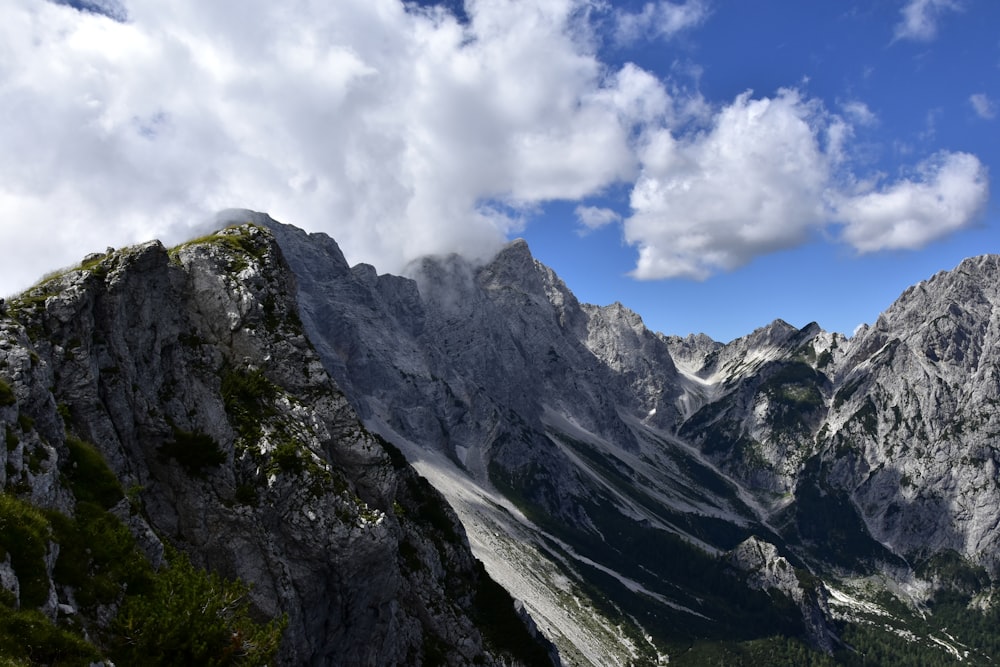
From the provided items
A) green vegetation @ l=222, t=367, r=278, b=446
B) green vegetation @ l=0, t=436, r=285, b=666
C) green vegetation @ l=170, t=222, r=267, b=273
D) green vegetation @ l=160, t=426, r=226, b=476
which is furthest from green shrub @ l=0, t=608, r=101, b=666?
green vegetation @ l=170, t=222, r=267, b=273

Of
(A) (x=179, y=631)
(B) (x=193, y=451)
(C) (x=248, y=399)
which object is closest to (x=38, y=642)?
(A) (x=179, y=631)

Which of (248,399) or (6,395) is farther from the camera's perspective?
(248,399)

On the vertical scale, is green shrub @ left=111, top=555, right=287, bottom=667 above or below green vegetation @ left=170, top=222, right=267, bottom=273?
below

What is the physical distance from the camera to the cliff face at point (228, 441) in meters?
35.5

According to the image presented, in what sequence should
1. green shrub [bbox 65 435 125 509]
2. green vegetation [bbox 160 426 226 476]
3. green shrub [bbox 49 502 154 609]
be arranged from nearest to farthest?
green shrub [bbox 49 502 154 609], green shrub [bbox 65 435 125 509], green vegetation [bbox 160 426 226 476]

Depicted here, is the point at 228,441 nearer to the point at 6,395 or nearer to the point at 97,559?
the point at 6,395

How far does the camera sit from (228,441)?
152 feet

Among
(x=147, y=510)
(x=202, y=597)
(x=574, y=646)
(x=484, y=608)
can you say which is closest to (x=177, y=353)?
(x=147, y=510)

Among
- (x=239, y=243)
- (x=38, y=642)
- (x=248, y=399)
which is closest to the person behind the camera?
(x=38, y=642)

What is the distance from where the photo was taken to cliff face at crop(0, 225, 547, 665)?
35.5m

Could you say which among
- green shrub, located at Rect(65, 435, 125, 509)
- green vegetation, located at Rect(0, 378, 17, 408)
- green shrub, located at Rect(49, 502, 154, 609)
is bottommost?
green shrub, located at Rect(49, 502, 154, 609)

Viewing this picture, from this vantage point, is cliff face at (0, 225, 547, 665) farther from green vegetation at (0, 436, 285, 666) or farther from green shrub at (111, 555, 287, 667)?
green shrub at (111, 555, 287, 667)

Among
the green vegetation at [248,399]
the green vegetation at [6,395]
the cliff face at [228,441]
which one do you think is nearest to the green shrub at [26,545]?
the cliff face at [228,441]

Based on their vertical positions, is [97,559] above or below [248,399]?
below
